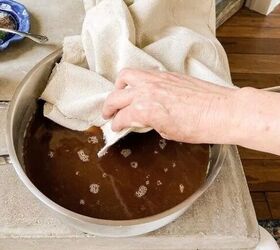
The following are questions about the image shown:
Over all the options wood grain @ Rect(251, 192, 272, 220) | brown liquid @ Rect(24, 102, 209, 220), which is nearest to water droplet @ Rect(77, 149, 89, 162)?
brown liquid @ Rect(24, 102, 209, 220)

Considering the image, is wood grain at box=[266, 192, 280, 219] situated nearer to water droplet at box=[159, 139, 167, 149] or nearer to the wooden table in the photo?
the wooden table

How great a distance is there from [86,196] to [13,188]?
0.12m

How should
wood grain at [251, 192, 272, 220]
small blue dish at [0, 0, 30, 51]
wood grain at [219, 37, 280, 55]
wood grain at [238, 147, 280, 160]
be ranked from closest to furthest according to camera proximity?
small blue dish at [0, 0, 30, 51]
wood grain at [251, 192, 272, 220]
wood grain at [238, 147, 280, 160]
wood grain at [219, 37, 280, 55]

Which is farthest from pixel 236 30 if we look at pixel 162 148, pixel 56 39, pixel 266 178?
pixel 162 148

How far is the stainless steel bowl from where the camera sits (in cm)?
58

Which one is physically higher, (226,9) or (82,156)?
(82,156)

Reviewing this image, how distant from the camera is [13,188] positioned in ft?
2.21

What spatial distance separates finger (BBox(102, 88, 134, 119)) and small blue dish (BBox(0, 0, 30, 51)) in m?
0.34

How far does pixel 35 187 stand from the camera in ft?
1.94

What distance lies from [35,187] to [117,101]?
0.54ft

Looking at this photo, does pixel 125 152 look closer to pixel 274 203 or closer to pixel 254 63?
pixel 274 203

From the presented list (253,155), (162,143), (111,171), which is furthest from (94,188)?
(253,155)

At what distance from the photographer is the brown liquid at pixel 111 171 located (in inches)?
25.5

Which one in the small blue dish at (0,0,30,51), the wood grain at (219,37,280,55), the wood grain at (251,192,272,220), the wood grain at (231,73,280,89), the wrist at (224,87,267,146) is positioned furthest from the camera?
the wood grain at (219,37,280,55)
